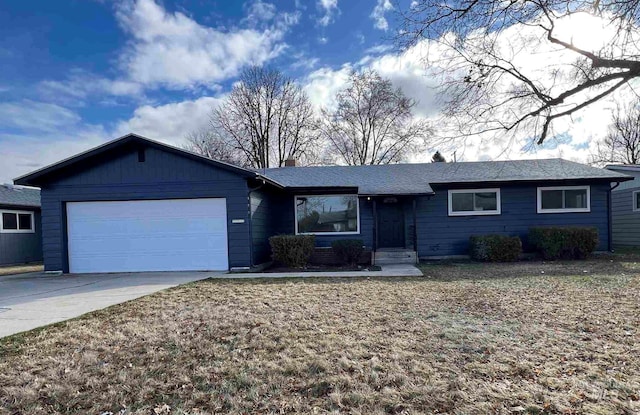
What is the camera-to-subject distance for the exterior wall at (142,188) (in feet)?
34.8

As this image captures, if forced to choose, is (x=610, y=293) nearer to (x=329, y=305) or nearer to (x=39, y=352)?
(x=329, y=305)

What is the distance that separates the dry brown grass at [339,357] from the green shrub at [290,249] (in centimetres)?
481

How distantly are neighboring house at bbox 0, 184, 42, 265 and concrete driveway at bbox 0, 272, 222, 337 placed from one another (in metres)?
5.96

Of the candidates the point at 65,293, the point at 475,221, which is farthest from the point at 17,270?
the point at 475,221

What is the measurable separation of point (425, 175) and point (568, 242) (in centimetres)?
497

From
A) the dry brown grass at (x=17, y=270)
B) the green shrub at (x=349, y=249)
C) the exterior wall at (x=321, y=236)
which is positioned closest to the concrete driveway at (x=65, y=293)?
the dry brown grass at (x=17, y=270)

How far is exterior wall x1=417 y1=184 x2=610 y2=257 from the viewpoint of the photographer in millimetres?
12562

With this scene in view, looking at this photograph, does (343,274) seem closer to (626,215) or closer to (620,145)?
(626,215)

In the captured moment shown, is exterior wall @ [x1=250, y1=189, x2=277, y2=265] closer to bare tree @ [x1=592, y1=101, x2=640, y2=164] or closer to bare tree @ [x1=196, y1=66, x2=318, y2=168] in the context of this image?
bare tree @ [x1=196, y1=66, x2=318, y2=168]

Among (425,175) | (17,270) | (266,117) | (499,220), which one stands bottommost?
(17,270)

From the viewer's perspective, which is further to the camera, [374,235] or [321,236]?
[321,236]

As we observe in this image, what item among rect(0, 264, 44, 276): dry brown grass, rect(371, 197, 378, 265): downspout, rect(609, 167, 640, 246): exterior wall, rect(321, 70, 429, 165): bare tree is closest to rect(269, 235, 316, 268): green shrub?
rect(371, 197, 378, 265): downspout

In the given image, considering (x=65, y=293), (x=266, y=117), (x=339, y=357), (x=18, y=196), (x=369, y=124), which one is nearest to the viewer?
(x=339, y=357)

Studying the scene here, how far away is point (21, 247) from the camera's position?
1571 cm
